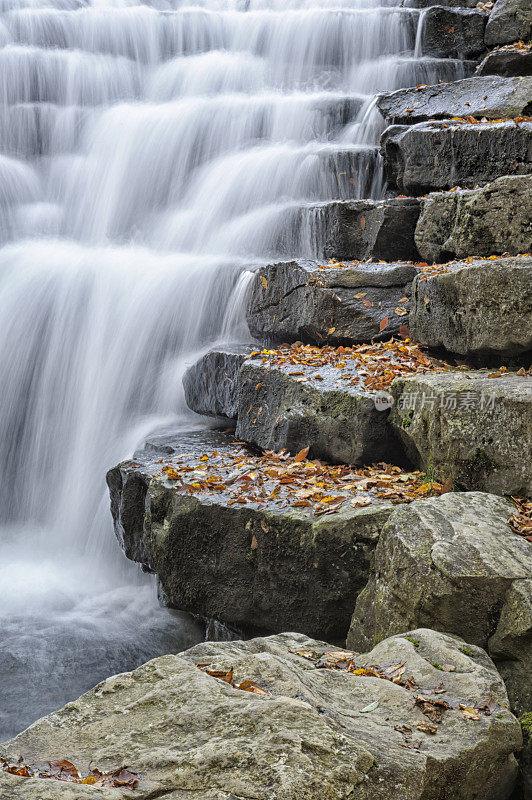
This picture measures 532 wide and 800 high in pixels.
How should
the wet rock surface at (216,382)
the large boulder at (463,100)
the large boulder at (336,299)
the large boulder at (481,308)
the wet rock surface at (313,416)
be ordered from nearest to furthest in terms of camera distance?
the large boulder at (481,308) < the wet rock surface at (313,416) < the large boulder at (336,299) < the wet rock surface at (216,382) < the large boulder at (463,100)

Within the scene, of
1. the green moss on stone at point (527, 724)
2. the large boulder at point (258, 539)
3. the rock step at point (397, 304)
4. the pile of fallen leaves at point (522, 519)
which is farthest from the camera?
the rock step at point (397, 304)

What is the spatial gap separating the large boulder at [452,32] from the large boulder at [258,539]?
9972 millimetres

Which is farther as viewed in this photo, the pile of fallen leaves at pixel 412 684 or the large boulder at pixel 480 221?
the large boulder at pixel 480 221

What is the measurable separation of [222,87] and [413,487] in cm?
1150

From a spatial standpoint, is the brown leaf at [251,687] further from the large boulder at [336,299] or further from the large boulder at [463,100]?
the large boulder at [463,100]

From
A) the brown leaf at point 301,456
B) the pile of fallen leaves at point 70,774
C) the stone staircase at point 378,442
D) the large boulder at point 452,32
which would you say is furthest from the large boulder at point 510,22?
the pile of fallen leaves at point 70,774

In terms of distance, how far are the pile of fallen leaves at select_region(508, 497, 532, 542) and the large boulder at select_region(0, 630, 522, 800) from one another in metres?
0.95

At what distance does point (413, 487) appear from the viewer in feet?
14.9

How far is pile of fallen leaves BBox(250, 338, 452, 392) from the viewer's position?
5363 mm

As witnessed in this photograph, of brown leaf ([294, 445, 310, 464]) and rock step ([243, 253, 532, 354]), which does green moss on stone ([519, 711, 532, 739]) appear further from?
brown leaf ([294, 445, 310, 464])

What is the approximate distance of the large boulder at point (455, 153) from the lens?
280 inches

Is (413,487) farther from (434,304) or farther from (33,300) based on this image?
(33,300)

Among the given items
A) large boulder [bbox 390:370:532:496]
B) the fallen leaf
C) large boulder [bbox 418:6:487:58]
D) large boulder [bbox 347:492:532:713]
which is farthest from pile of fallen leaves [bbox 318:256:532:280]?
large boulder [bbox 418:6:487:58]

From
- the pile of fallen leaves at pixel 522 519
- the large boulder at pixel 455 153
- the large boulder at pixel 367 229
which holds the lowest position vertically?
the pile of fallen leaves at pixel 522 519
